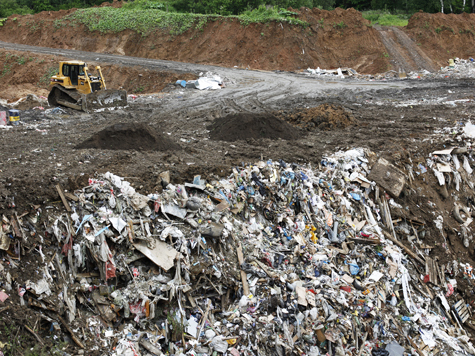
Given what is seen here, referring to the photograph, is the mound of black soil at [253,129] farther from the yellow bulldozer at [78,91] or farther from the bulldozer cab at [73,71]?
the bulldozer cab at [73,71]

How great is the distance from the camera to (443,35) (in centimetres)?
2805

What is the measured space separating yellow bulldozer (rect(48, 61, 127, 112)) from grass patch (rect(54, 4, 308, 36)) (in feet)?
40.1

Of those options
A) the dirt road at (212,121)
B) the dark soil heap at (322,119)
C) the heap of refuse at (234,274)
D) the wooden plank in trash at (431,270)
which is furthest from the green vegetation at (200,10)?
the wooden plank in trash at (431,270)

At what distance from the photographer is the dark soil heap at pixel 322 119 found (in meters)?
13.0

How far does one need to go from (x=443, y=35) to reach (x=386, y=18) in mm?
5771

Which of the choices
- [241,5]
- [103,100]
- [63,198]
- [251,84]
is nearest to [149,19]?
[241,5]

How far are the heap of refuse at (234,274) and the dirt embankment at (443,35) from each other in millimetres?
23263

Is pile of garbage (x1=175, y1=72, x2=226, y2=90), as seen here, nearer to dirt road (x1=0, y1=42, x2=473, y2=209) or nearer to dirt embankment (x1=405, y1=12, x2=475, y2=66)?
dirt road (x1=0, y1=42, x2=473, y2=209)

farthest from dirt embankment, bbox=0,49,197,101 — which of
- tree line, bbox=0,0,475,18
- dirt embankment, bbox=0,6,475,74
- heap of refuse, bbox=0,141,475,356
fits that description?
heap of refuse, bbox=0,141,475,356

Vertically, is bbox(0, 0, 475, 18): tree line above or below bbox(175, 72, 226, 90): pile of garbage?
above

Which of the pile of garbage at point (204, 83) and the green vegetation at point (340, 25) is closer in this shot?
the pile of garbage at point (204, 83)

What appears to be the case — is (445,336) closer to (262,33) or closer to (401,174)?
(401,174)

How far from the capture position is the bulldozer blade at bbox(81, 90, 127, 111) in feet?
47.6

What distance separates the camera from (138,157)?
29.5 ft
